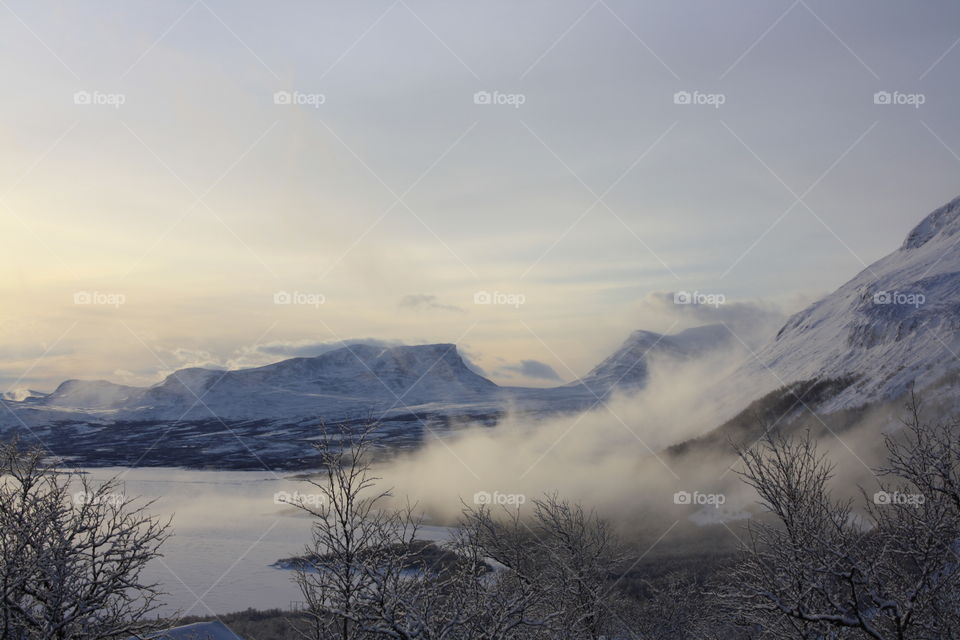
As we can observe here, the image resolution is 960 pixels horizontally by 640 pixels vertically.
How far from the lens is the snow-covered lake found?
73938mm

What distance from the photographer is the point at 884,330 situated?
326 feet

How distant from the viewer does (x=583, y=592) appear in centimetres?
2353

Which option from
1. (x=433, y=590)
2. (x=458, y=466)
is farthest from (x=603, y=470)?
(x=433, y=590)

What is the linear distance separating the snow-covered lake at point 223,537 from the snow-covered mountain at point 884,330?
2792 inches

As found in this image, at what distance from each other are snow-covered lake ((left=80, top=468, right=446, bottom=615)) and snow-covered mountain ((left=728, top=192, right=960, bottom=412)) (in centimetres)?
7092

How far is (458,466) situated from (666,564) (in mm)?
97226

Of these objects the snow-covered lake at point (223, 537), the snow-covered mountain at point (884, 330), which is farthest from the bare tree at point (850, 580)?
the snow-covered mountain at point (884, 330)

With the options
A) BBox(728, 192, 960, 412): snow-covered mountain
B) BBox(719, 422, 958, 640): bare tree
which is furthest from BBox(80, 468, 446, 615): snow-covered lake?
BBox(728, 192, 960, 412): snow-covered mountain

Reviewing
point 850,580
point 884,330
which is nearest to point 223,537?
point 850,580

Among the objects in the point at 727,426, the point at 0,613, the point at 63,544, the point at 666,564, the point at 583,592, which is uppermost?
the point at 727,426

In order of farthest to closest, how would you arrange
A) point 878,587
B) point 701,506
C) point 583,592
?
1. point 701,506
2. point 583,592
3. point 878,587

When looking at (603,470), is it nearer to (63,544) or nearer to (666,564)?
(666,564)

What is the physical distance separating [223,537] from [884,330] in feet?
365

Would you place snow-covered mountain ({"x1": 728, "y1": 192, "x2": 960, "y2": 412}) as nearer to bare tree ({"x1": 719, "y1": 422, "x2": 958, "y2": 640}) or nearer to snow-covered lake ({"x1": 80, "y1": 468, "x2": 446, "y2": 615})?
bare tree ({"x1": 719, "y1": 422, "x2": 958, "y2": 640})
